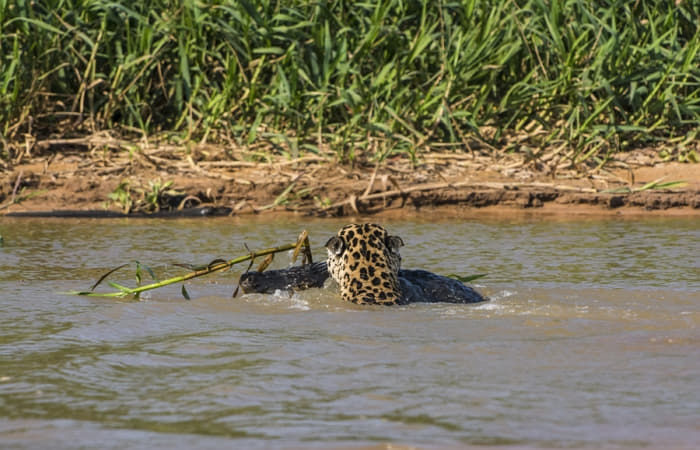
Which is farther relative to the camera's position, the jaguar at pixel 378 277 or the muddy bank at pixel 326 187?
the muddy bank at pixel 326 187

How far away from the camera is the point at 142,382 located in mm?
3922

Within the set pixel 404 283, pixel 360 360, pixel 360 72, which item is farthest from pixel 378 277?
pixel 360 72

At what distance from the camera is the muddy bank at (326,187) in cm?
948

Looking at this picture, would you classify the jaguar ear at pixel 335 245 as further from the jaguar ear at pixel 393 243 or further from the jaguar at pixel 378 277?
the jaguar ear at pixel 393 243

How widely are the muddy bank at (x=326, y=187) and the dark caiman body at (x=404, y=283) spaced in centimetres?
313

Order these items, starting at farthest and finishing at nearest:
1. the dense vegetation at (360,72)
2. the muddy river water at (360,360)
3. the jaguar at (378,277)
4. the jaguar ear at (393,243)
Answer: the dense vegetation at (360,72) < the jaguar ear at (393,243) < the jaguar at (378,277) < the muddy river water at (360,360)

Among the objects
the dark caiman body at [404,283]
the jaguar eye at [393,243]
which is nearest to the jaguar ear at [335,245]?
the jaguar eye at [393,243]

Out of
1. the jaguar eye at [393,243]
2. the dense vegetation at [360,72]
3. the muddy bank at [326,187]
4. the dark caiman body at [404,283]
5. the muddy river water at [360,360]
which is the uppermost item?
the dense vegetation at [360,72]

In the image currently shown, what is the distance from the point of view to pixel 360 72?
1086 centimetres

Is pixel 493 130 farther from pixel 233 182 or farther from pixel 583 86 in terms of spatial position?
pixel 233 182

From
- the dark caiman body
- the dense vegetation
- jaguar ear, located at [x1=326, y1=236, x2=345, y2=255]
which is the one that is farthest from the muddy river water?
the dense vegetation

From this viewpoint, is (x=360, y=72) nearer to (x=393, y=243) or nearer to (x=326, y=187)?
(x=326, y=187)

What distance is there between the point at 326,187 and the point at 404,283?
397cm

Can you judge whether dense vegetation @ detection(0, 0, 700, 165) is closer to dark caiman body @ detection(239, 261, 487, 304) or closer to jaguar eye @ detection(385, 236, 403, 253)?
dark caiman body @ detection(239, 261, 487, 304)
